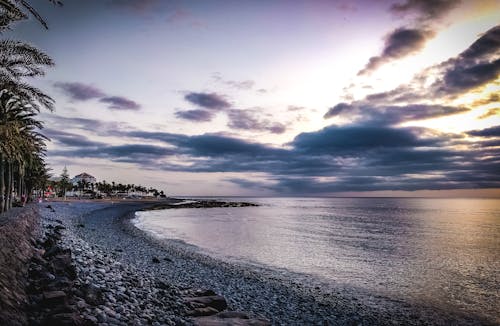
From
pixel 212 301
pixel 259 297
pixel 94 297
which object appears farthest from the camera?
pixel 259 297

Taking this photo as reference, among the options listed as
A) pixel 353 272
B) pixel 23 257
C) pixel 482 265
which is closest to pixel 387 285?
pixel 353 272

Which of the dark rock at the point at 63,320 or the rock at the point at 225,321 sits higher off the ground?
the dark rock at the point at 63,320

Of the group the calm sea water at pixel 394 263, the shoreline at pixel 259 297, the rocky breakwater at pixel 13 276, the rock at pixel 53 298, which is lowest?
the calm sea water at pixel 394 263

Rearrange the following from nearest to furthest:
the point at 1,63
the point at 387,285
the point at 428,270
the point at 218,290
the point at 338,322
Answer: the point at 338,322, the point at 218,290, the point at 1,63, the point at 387,285, the point at 428,270

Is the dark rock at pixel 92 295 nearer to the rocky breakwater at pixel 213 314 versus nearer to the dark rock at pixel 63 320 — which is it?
the dark rock at pixel 63 320

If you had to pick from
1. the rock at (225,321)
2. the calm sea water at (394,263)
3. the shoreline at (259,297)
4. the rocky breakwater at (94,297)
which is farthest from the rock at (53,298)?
the calm sea water at (394,263)

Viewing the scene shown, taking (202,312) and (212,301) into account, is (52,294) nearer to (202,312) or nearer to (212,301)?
(202,312)

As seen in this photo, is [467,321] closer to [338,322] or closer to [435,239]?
[338,322]

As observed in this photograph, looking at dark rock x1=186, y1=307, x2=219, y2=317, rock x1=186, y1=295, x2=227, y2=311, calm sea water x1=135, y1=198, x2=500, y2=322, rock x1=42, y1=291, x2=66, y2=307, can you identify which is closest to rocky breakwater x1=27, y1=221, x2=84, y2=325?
rock x1=42, y1=291, x2=66, y2=307

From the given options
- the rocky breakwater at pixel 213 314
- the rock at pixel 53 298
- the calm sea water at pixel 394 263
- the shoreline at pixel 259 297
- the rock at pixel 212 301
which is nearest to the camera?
the rock at pixel 53 298

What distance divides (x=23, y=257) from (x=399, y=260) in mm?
30079

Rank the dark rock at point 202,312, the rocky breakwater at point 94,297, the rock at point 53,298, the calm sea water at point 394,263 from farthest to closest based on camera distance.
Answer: the calm sea water at point 394,263 < the dark rock at point 202,312 < the rock at point 53,298 < the rocky breakwater at point 94,297

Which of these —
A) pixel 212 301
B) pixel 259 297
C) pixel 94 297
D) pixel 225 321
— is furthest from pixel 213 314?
pixel 259 297

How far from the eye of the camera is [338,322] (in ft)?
44.0
